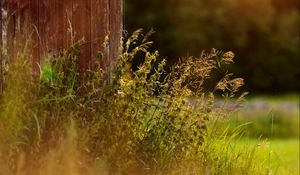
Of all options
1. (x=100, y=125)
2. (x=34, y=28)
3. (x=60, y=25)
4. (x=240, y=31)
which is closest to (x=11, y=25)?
(x=34, y=28)

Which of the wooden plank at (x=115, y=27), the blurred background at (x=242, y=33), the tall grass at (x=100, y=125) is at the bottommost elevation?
the blurred background at (x=242, y=33)

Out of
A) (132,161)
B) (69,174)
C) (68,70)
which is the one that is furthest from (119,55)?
(69,174)

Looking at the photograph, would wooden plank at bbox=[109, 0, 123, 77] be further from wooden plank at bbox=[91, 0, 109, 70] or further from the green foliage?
the green foliage

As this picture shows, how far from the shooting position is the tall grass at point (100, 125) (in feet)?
18.1

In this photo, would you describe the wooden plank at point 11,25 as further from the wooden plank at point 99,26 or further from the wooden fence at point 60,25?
the wooden plank at point 99,26

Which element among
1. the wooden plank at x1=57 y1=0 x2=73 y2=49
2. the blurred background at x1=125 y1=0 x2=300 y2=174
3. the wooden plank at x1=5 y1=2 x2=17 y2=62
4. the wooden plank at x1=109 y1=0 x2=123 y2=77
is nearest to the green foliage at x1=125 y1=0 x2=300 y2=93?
the blurred background at x1=125 y1=0 x2=300 y2=174

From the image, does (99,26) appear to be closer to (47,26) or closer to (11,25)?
(47,26)

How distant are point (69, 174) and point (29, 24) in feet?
5.70

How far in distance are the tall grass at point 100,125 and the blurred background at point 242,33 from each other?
16136mm

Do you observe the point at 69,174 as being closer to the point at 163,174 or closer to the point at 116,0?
the point at 163,174

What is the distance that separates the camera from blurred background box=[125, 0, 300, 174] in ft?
78.2

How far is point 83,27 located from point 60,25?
0.61 feet

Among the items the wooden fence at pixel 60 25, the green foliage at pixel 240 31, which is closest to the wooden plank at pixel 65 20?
the wooden fence at pixel 60 25

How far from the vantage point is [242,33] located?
25.3m
